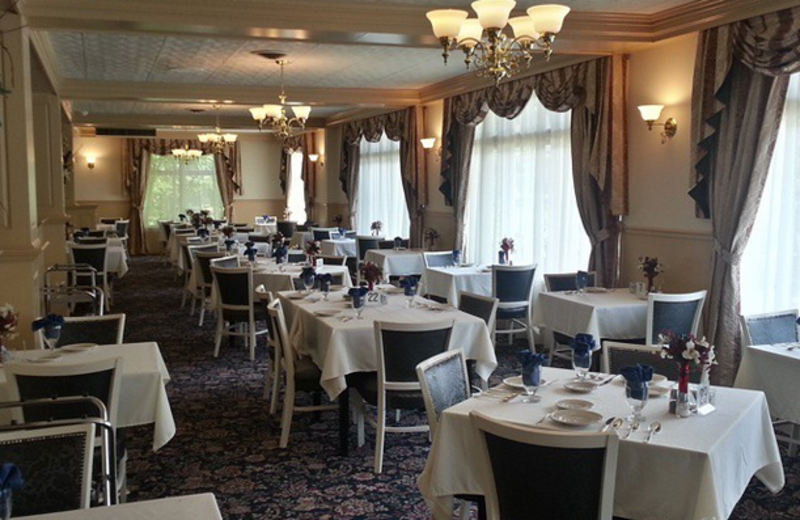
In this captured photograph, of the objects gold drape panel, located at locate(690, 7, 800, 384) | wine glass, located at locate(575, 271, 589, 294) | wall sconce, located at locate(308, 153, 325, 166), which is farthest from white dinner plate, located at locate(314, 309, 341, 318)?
wall sconce, located at locate(308, 153, 325, 166)

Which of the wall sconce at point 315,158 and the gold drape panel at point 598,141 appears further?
the wall sconce at point 315,158

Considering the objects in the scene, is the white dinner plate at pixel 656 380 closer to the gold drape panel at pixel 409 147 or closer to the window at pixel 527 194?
the window at pixel 527 194

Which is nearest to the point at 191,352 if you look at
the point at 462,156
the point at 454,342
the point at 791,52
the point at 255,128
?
the point at 454,342

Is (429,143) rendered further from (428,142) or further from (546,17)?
(546,17)

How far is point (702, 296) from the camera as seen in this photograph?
18.4 feet

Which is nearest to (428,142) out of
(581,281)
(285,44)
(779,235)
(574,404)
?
(285,44)

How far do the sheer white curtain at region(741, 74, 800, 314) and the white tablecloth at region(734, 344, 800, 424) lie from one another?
1.51m

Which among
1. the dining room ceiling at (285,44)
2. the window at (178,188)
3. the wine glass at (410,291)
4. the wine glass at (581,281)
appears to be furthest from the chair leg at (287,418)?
the window at (178,188)

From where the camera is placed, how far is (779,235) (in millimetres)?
5840

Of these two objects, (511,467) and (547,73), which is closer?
(511,467)

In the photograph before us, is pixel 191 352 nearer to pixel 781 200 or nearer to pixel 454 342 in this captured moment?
pixel 454 342

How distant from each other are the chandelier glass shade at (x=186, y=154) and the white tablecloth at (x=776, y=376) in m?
15.2

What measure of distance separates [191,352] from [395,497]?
424 cm

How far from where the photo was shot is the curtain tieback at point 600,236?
7482 millimetres
